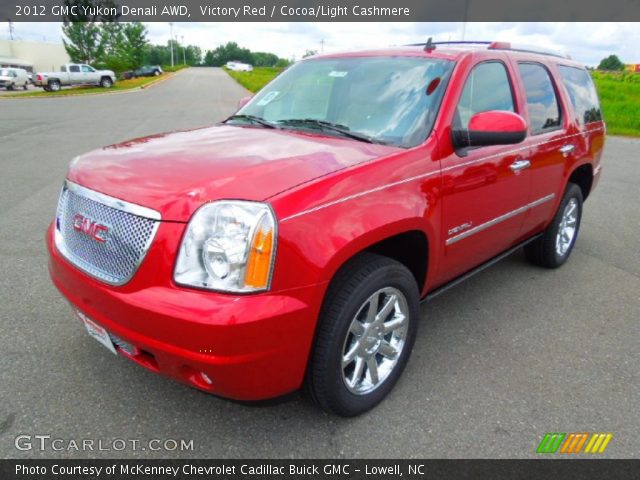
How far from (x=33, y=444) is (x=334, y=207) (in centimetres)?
176

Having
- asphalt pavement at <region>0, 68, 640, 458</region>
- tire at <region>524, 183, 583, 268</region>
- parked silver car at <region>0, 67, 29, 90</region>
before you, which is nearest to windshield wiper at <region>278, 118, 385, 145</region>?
asphalt pavement at <region>0, 68, 640, 458</region>

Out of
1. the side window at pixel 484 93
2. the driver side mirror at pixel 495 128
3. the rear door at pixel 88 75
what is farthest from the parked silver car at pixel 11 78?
the driver side mirror at pixel 495 128

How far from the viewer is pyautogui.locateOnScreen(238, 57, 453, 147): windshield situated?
283cm

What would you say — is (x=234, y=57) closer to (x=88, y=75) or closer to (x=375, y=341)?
(x=88, y=75)

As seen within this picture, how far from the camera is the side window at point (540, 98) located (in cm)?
366

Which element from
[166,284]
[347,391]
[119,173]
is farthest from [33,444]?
[347,391]

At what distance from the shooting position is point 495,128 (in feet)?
8.94

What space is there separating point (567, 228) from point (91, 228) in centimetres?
420

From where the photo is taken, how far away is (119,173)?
2309mm

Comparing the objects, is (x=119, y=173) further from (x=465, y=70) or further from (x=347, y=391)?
(x=465, y=70)

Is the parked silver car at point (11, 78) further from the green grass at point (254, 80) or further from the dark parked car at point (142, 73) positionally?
the dark parked car at point (142, 73)

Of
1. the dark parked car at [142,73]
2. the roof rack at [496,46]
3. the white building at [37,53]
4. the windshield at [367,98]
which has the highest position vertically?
the white building at [37,53]

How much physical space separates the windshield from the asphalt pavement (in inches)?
56.2

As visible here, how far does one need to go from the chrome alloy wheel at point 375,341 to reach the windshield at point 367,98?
861 mm
